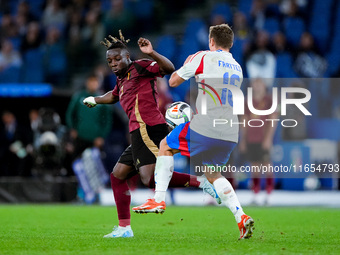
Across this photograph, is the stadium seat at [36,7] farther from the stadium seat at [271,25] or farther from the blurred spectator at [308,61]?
the blurred spectator at [308,61]

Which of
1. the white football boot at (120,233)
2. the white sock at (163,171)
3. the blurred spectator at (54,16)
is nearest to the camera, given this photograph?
the white sock at (163,171)

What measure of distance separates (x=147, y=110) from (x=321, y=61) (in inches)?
343

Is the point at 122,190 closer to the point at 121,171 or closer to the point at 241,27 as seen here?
the point at 121,171

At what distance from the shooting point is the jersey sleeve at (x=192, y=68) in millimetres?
4656

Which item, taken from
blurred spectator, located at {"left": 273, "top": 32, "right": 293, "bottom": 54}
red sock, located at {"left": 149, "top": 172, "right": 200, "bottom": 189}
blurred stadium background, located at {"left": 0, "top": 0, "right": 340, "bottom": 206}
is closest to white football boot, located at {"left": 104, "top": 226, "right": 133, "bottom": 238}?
red sock, located at {"left": 149, "top": 172, "right": 200, "bottom": 189}

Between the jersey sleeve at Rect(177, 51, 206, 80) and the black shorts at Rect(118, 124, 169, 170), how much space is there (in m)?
0.89

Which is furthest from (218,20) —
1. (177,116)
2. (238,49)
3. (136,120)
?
(136,120)

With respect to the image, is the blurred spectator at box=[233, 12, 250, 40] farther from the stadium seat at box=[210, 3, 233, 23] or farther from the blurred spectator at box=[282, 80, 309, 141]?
the blurred spectator at box=[282, 80, 309, 141]

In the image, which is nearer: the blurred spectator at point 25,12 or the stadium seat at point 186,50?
the stadium seat at point 186,50

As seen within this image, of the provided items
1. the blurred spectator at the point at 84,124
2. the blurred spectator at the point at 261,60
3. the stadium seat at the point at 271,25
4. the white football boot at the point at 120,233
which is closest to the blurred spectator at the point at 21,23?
the blurred spectator at the point at 84,124

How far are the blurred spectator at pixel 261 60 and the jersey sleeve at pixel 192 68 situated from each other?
26.6ft

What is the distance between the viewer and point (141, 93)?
5.44m

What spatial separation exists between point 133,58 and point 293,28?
158 inches

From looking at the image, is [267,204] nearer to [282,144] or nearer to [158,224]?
[282,144]
